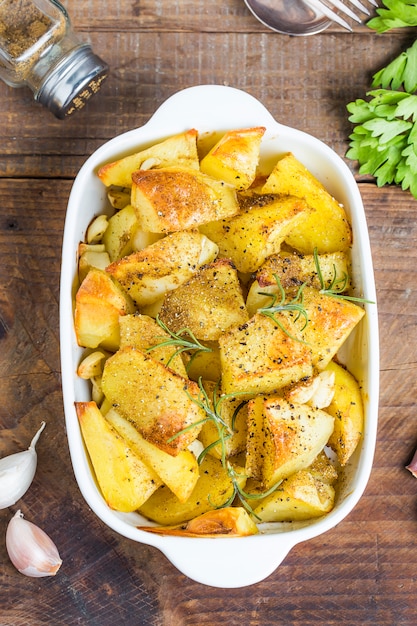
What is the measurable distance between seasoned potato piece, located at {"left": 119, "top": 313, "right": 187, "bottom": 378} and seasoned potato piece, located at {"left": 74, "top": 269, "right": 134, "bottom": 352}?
33mm

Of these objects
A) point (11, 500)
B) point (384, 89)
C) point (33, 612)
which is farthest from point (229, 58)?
point (33, 612)

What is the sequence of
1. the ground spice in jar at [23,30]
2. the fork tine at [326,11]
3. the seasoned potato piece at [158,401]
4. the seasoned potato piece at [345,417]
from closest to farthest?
1. the seasoned potato piece at [158,401]
2. the seasoned potato piece at [345,417]
3. the ground spice in jar at [23,30]
4. the fork tine at [326,11]

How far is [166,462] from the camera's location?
4.63ft

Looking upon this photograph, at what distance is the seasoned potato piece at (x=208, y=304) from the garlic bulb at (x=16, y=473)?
555mm

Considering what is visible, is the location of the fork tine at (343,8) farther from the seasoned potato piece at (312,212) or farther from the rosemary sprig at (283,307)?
the rosemary sprig at (283,307)

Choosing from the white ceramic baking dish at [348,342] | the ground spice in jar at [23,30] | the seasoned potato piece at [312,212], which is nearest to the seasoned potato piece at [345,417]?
Result: the white ceramic baking dish at [348,342]

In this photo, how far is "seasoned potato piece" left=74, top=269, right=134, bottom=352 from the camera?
57.7 inches

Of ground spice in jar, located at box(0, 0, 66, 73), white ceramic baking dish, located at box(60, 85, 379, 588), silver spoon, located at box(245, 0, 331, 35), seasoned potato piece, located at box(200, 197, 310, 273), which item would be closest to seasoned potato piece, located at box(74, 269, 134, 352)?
white ceramic baking dish, located at box(60, 85, 379, 588)

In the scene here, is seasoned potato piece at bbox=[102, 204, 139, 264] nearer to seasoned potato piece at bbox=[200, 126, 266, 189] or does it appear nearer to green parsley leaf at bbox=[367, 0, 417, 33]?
seasoned potato piece at bbox=[200, 126, 266, 189]

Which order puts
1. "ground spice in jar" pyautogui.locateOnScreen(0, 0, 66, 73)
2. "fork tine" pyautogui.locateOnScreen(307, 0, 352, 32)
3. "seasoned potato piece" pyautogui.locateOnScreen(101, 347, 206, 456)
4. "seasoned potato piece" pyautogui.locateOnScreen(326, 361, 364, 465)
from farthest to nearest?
"fork tine" pyautogui.locateOnScreen(307, 0, 352, 32), "ground spice in jar" pyautogui.locateOnScreen(0, 0, 66, 73), "seasoned potato piece" pyautogui.locateOnScreen(326, 361, 364, 465), "seasoned potato piece" pyautogui.locateOnScreen(101, 347, 206, 456)

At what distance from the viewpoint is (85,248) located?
1.56 metres

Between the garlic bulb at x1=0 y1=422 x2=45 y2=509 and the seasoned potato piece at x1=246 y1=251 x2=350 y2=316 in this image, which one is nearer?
the seasoned potato piece at x1=246 y1=251 x2=350 y2=316

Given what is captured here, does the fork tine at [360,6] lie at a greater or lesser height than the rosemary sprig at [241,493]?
greater

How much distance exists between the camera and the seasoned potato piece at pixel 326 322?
147 centimetres
